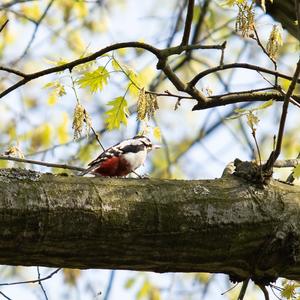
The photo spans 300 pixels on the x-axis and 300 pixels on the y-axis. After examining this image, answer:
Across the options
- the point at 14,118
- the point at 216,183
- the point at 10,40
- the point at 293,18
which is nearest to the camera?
the point at 216,183

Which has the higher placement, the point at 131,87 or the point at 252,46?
the point at 252,46

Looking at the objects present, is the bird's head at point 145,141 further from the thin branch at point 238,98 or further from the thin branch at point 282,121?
the thin branch at point 282,121

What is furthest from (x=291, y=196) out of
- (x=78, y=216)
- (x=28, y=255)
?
(x=28, y=255)

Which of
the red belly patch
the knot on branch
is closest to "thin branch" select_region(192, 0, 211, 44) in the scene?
the red belly patch

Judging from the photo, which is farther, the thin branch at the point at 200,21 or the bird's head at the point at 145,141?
the thin branch at the point at 200,21

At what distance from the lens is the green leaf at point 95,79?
3.63 m

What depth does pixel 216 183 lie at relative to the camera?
292cm

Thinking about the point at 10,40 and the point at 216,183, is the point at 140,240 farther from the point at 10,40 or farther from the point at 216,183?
the point at 10,40

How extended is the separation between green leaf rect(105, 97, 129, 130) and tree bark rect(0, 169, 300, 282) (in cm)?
92

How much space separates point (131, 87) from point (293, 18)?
1.07 meters

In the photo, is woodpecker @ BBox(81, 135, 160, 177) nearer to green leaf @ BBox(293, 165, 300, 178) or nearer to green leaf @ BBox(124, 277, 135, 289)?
green leaf @ BBox(293, 165, 300, 178)

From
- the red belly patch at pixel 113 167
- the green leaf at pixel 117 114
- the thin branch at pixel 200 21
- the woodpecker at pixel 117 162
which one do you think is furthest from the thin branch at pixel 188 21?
the thin branch at pixel 200 21

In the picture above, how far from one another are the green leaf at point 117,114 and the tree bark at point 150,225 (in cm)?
92

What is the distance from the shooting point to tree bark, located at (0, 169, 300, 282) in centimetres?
260
